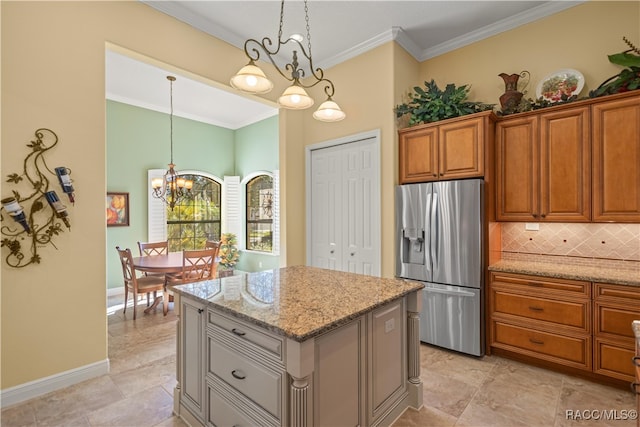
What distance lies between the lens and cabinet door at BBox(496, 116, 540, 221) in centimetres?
295

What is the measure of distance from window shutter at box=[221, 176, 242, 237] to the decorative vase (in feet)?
17.3

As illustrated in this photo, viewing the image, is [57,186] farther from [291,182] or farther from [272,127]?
[272,127]

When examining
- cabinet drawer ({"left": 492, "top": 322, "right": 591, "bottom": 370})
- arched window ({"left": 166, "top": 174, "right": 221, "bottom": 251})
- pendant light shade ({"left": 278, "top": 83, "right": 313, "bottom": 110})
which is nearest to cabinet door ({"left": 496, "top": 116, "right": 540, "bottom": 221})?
cabinet drawer ({"left": 492, "top": 322, "right": 591, "bottom": 370})

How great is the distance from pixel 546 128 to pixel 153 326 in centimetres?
488

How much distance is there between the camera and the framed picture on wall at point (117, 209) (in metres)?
5.26

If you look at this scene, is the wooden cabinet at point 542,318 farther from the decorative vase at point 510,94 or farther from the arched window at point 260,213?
the arched window at point 260,213

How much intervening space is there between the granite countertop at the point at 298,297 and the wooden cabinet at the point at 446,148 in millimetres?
1539

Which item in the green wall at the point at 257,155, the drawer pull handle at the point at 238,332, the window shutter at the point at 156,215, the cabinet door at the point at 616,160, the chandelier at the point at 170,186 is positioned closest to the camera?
the drawer pull handle at the point at 238,332

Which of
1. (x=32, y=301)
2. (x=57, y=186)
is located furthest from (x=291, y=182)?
(x=32, y=301)

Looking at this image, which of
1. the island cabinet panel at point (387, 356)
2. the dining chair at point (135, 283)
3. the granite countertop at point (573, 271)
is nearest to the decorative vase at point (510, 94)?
the granite countertop at point (573, 271)

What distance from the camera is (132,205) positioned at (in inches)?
219

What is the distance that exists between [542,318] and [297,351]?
2.50m

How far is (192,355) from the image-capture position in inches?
80.4

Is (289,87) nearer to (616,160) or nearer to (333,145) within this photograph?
(333,145)
